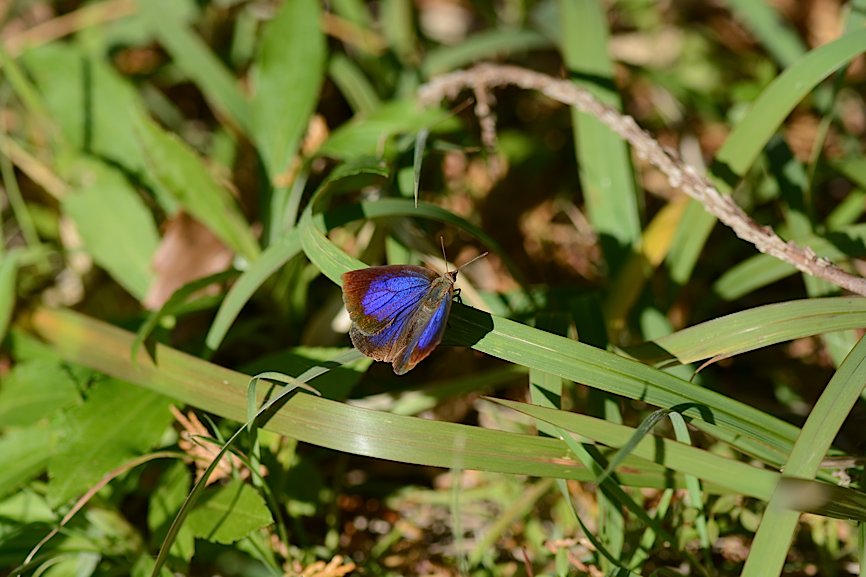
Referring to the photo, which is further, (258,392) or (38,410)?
(38,410)

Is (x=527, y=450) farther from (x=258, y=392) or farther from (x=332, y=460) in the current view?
(x=332, y=460)

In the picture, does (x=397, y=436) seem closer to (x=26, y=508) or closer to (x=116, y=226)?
(x=26, y=508)

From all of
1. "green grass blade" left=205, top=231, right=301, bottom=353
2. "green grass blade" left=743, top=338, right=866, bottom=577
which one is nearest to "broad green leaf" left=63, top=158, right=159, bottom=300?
"green grass blade" left=205, top=231, right=301, bottom=353

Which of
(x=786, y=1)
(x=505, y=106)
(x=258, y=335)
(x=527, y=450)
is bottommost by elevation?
(x=527, y=450)

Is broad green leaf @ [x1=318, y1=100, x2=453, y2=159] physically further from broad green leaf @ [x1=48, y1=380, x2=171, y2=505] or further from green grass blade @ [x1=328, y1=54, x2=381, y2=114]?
broad green leaf @ [x1=48, y1=380, x2=171, y2=505]

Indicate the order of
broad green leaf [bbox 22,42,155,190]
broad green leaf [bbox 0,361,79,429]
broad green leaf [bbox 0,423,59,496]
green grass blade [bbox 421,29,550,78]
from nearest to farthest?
1. broad green leaf [bbox 0,423,59,496]
2. broad green leaf [bbox 0,361,79,429]
3. broad green leaf [bbox 22,42,155,190]
4. green grass blade [bbox 421,29,550,78]

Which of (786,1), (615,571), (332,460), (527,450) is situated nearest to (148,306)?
(332,460)
